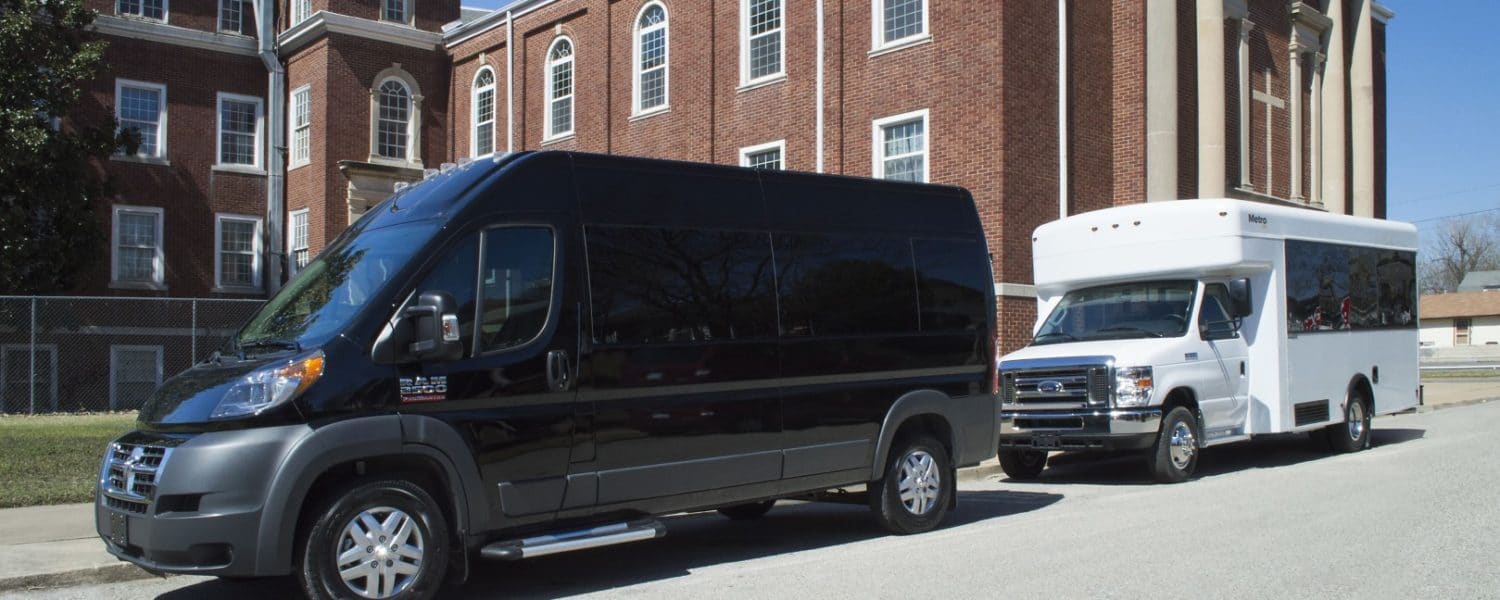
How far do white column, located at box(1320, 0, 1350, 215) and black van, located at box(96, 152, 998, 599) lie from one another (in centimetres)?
2314

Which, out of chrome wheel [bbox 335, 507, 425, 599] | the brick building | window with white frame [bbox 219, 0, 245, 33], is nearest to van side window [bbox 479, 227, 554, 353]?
chrome wheel [bbox 335, 507, 425, 599]

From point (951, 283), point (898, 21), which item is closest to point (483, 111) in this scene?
point (898, 21)

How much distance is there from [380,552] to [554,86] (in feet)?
82.1

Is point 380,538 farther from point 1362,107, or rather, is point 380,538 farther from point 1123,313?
point 1362,107

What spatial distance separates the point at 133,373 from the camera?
2714cm

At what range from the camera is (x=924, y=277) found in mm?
9750

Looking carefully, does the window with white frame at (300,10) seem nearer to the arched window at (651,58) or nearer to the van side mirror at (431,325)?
the arched window at (651,58)

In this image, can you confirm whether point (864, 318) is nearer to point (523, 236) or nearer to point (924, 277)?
point (924, 277)

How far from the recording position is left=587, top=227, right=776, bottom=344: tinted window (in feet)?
25.3

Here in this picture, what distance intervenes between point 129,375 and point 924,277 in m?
22.8

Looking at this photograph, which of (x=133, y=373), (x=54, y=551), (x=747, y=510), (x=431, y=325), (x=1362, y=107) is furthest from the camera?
(x=1362, y=107)

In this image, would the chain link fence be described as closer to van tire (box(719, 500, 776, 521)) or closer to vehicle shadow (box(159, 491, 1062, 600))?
van tire (box(719, 500, 776, 521))

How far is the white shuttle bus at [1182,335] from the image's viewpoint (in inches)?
501

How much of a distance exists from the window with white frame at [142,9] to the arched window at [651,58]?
41.9 feet
